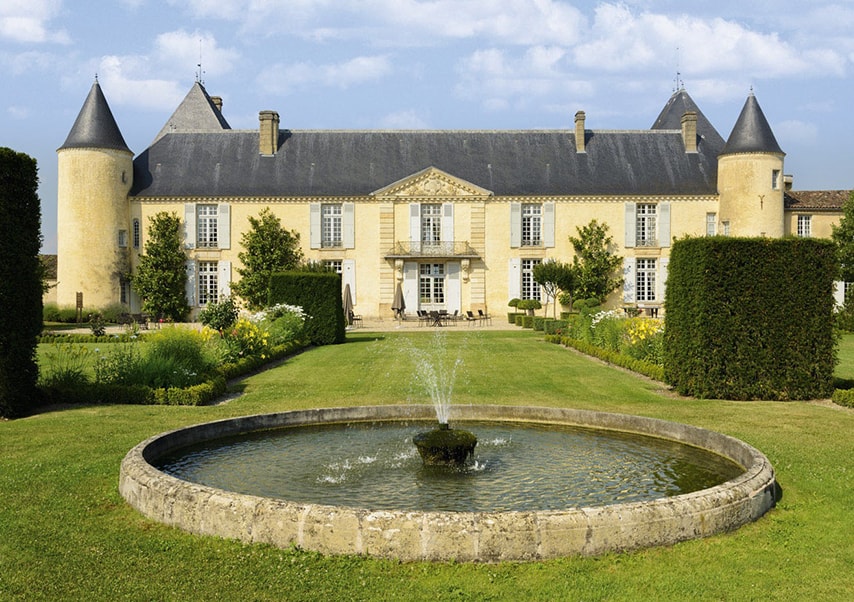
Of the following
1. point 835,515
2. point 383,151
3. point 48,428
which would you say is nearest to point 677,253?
point 835,515

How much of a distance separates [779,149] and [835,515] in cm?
2634

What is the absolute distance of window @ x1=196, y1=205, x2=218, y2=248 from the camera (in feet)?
95.8

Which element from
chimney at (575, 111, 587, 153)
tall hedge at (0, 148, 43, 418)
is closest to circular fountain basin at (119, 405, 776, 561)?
tall hedge at (0, 148, 43, 418)

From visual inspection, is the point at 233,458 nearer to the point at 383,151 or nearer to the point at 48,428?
the point at 48,428

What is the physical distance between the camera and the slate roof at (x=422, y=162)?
1155 inches

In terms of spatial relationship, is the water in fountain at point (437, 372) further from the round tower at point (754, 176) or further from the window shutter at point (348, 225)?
the round tower at point (754, 176)

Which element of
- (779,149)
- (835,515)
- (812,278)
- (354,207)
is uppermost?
(779,149)

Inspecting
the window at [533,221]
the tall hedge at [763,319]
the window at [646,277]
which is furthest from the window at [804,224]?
the tall hedge at [763,319]

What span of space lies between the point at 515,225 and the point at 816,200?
1175 cm

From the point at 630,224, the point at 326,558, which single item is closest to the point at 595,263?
the point at 630,224

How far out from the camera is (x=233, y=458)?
592 centimetres

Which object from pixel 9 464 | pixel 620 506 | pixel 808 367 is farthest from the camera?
pixel 808 367

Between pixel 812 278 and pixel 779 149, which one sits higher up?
pixel 779 149

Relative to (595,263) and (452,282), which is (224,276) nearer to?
(452,282)
